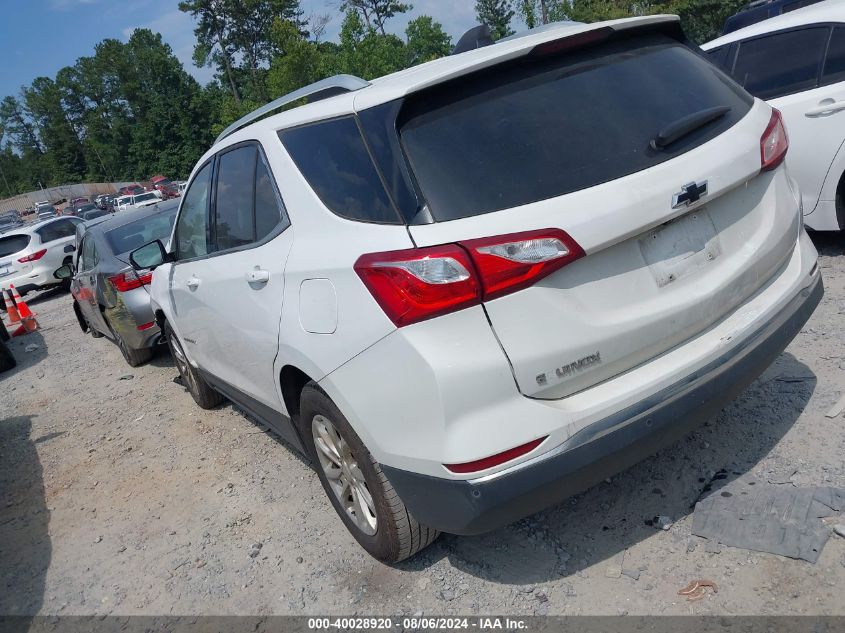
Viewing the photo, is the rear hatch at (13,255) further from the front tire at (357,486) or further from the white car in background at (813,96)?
the white car in background at (813,96)

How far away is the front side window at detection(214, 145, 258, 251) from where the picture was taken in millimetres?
3502

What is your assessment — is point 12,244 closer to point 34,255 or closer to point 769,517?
point 34,255

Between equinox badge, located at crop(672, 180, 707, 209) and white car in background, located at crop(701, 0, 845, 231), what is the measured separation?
3.00 metres

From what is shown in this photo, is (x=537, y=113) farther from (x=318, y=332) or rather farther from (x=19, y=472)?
(x=19, y=472)

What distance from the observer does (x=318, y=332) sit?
108 inches

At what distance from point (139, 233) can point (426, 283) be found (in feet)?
21.1

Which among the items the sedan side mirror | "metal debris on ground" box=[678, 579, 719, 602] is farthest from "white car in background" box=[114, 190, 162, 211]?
"metal debris on ground" box=[678, 579, 719, 602]

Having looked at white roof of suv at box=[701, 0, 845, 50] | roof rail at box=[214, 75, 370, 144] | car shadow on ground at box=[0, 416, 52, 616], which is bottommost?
car shadow on ground at box=[0, 416, 52, 616]

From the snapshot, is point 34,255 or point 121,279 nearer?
point 121,279

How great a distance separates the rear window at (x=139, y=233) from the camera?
7.62 metres

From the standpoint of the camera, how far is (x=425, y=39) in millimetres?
57781

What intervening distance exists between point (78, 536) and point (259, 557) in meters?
1.43

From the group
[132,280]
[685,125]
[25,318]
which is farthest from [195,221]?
[25,318]

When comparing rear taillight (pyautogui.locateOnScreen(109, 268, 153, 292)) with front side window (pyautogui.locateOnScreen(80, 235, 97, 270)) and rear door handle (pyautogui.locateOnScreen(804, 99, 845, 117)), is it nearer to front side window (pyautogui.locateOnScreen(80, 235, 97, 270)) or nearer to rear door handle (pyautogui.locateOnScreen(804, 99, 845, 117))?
front side window (pyautogui.locateOnScreen(80, 235, 97, 270))
